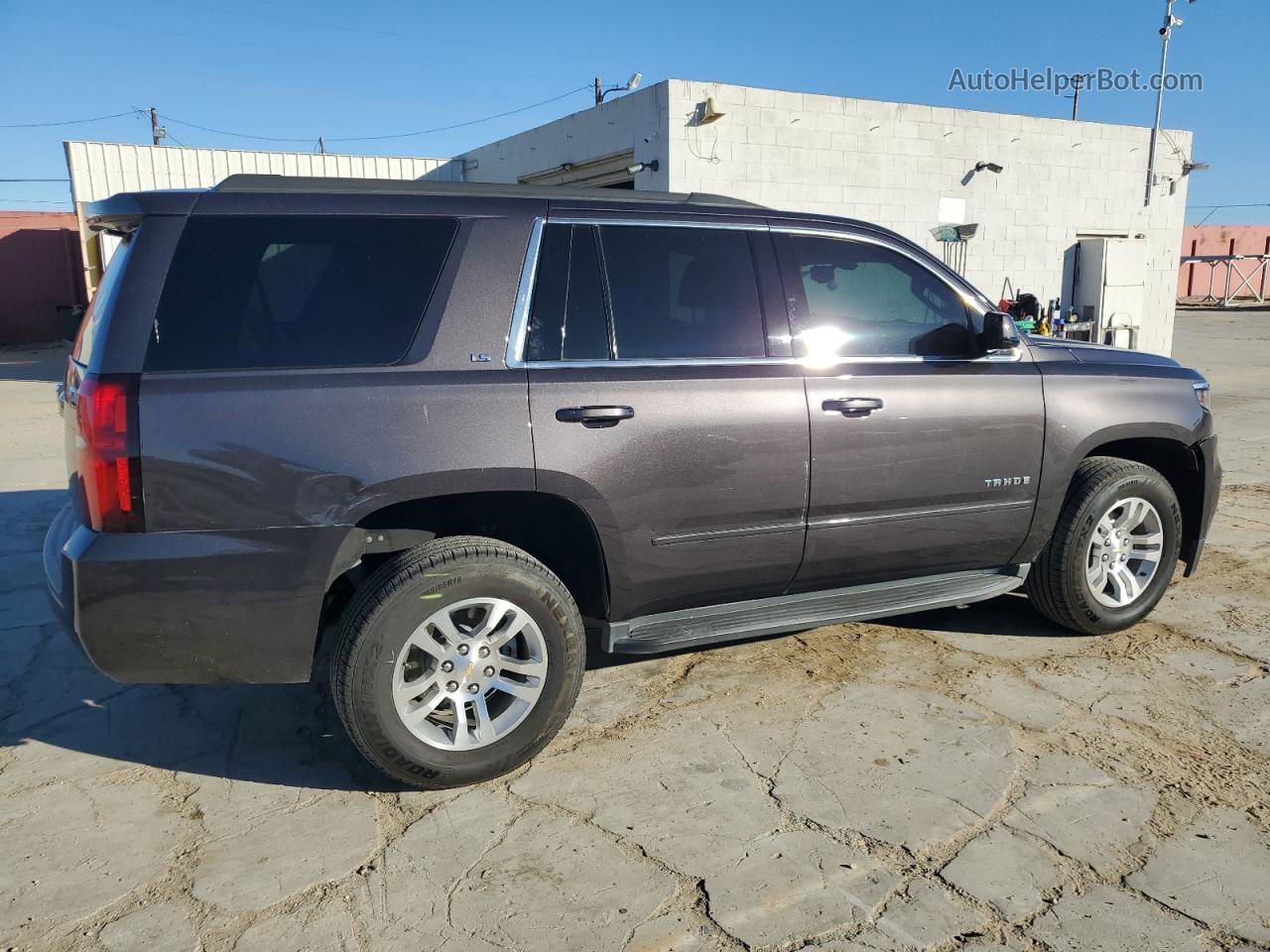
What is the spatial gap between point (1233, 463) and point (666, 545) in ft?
24.2

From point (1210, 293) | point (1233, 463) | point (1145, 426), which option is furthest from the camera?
point (1210, 293)

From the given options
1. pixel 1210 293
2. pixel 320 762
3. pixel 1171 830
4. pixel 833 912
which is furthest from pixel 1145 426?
pixel 1210 293

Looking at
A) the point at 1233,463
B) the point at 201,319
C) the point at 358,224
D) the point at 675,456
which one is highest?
the point at 358,224

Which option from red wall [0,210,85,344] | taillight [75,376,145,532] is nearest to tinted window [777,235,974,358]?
taillight [75,376,145,532]

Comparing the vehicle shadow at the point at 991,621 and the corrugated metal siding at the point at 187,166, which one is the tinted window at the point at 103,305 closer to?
the vehicle shadow at the point at 991,621

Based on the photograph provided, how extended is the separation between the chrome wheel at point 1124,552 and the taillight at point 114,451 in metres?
3.96

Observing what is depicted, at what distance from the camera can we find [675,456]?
3.47m

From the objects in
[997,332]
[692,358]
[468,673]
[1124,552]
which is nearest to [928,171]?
[1124,552]

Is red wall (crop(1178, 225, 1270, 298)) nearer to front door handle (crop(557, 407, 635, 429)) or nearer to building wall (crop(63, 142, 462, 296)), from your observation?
building wall (crop(63, 142, 462, 296))

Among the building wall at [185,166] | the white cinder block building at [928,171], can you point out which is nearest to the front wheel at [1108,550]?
the white cinder block building at [928,171]

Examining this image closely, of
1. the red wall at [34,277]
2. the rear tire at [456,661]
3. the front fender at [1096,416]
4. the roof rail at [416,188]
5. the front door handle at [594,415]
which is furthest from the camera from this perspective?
the red wall at [34,277]

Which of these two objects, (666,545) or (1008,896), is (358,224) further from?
(1008,896)

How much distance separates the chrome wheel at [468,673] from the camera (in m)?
3.19

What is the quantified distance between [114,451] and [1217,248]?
5476 centimetres
